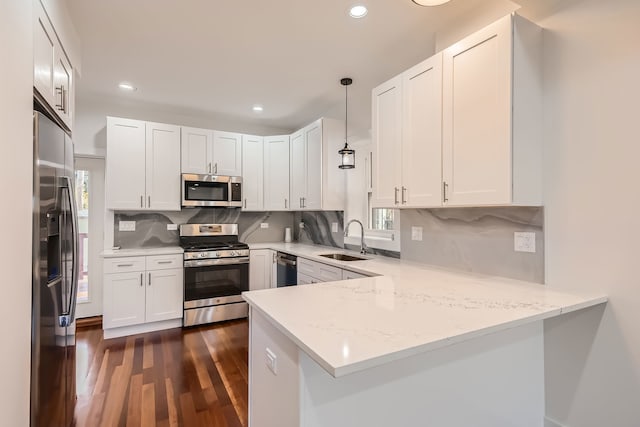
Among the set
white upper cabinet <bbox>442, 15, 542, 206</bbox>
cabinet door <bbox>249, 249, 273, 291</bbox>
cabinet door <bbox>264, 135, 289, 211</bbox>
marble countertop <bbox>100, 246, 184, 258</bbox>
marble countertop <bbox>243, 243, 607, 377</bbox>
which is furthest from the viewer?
cabinet door <bbox>264, 135, 289, 211</bbox>

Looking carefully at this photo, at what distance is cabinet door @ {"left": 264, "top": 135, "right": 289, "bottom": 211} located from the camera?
174 inches

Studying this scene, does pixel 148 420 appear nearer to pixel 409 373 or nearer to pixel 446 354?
pixel 409 373

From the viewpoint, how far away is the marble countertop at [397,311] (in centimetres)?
99

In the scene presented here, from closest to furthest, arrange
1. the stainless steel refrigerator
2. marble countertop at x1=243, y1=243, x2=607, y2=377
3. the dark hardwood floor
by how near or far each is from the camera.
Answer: marble countertop at x1=243, y1=243, x2=607, y2=377 < the stainless steel refrigerator < the dark hardwood floor

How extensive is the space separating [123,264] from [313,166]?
7.81 feet

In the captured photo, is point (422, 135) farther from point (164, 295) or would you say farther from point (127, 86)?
point (164, 295)

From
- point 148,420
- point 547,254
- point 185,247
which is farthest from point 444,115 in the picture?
point 185,247

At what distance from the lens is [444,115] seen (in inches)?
79.0

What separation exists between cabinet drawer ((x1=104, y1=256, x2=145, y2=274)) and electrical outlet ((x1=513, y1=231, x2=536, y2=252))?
140 inches

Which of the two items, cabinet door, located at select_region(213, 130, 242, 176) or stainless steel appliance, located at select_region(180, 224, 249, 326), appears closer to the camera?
stainless steel appliance, located at select_region(180, 224, 249, 326)

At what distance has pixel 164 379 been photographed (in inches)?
98.4

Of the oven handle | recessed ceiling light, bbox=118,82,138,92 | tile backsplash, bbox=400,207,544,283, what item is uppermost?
recessed ceiling light, bbox=118,82,138,92

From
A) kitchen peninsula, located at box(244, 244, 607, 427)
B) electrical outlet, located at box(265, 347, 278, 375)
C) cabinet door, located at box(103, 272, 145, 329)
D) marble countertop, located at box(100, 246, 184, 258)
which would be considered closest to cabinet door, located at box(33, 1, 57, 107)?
kitchen peninsula, located at box(244, 244, 607, 427)

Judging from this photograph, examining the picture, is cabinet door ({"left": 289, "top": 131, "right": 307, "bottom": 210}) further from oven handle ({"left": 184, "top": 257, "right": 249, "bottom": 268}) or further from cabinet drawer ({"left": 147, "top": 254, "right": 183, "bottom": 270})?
cabinet drawer ({"left": 147, "top": 254, "right": 183, "bottom": 270})
